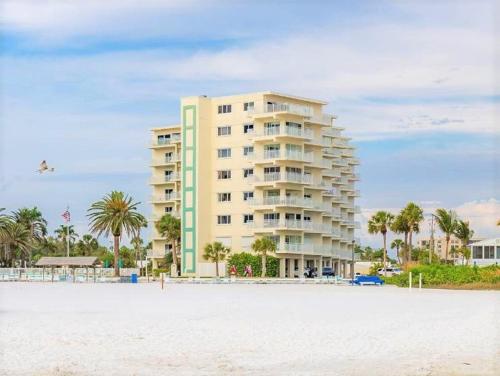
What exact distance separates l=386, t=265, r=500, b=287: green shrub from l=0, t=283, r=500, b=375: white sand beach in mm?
27940

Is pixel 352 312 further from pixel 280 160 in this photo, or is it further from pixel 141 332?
pixel 280 160

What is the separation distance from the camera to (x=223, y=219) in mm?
107688

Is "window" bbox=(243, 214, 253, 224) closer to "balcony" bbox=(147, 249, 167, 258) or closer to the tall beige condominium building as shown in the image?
the tall beige condominium building

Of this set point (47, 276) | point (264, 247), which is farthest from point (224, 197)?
point (47, 276)

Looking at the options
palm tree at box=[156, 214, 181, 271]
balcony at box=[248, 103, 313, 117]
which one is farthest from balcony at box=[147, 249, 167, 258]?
balcony at box=[248, 103, 313, 117]

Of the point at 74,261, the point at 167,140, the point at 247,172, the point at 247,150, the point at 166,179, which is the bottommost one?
the point at 74,261

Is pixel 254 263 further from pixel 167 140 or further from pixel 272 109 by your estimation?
pixel 167 140

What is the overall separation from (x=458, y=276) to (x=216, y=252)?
153ft

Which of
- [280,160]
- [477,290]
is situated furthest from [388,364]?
[280,160]

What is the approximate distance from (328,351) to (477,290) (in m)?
39.2

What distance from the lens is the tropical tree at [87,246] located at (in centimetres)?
16000

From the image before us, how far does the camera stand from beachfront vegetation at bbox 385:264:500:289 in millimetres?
58938

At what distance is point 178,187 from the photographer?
117m

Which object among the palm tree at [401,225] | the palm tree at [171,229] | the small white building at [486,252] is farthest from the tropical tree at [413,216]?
the palm tree at [171,229]
